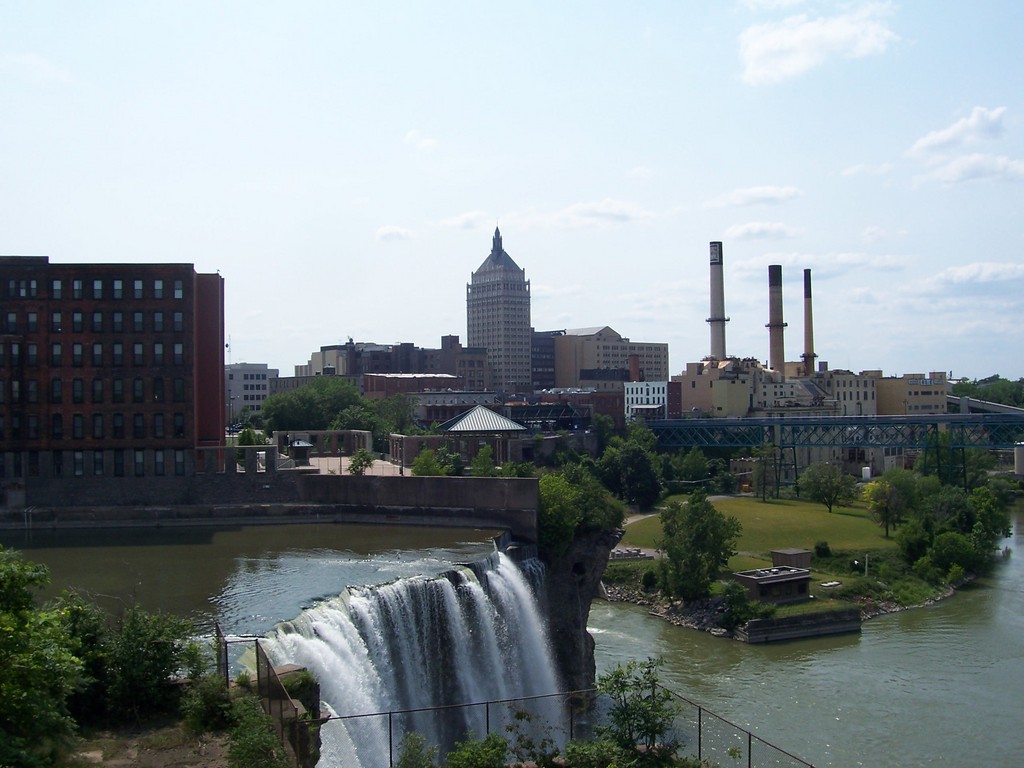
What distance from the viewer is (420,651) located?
3247 cm

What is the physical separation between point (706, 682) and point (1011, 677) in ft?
49.6

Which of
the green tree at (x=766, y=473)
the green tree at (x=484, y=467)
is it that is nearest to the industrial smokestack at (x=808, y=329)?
the green tree at (x=766, y=473)

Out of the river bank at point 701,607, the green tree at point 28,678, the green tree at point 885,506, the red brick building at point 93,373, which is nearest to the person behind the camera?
the green tree at point 28,678

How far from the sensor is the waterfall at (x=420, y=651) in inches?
1040

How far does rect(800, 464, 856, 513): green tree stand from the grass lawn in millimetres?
1036

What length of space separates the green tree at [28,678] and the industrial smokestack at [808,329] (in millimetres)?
147540

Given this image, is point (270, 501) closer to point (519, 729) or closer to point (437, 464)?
point (437, 464)

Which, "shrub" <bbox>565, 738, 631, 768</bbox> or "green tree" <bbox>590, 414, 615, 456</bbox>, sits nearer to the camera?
"shrub" <bbox>565, 738, 631, 768</bbox>

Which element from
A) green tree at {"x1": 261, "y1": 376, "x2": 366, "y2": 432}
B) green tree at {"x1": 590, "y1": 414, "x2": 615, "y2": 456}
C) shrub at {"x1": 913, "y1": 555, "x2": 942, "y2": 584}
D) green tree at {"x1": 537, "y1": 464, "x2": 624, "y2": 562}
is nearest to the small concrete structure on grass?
shrub at {"x1": 913, "y1": 555, "x2": 942, "y2": 584}

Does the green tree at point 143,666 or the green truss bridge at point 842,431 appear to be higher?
the green truss bridge at point 842,431

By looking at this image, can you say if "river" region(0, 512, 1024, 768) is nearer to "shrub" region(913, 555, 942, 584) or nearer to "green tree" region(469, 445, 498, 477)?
"shrub" region(913, 555, 942, 584)

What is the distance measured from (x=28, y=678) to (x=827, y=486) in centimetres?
9048

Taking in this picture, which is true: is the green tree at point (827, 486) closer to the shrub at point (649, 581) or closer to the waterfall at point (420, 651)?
the shrub at point (649, 581)

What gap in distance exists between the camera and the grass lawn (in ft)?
265
